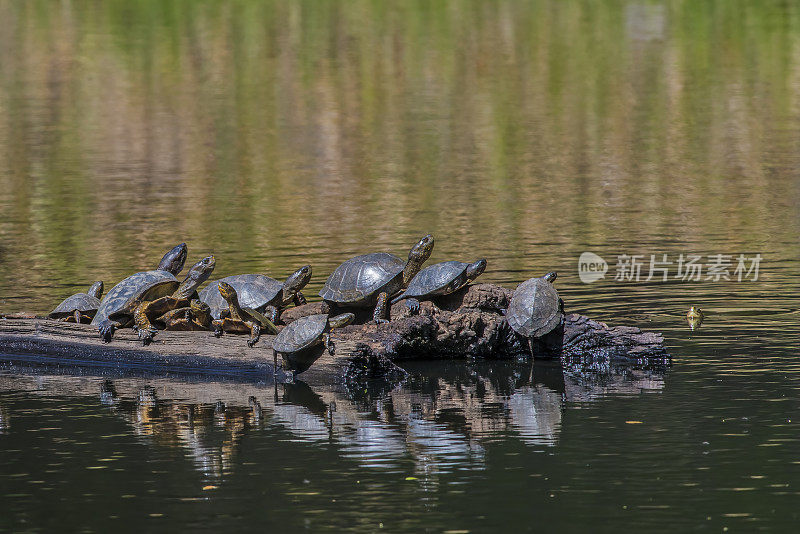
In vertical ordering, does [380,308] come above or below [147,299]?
below

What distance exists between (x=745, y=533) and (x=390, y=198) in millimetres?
13898

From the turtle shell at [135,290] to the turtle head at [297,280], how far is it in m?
0.93

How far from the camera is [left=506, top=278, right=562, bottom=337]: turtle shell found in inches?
417

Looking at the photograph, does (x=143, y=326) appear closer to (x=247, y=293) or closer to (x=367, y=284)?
(x=247, y=293)

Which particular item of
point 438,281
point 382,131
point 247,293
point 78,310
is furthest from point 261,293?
point 382,131

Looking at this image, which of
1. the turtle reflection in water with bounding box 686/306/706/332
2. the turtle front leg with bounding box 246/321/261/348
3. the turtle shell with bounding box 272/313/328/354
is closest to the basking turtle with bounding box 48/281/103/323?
the turtle front leg with bounding box 246/321/261/348

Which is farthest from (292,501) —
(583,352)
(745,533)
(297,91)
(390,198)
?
(297,91)

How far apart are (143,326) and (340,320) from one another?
1.58 meters

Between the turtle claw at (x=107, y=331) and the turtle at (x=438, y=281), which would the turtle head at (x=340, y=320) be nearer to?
the turtle at (x=438, y=281)

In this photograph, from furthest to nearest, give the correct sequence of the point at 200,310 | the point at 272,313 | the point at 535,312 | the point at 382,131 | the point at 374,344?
the point at 382,131
the point at 272,313
the point at 200,310
the point at 535,312
the point at 374,344

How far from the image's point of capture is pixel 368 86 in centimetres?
3494

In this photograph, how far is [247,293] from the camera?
1128cm

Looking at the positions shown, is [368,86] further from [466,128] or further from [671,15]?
[671,15]

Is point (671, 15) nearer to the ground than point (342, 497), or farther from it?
farther from it
